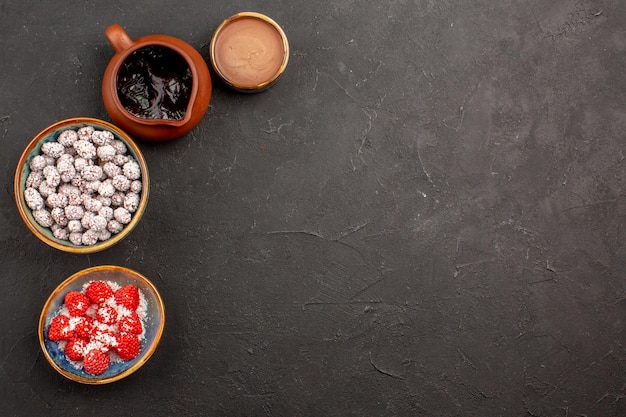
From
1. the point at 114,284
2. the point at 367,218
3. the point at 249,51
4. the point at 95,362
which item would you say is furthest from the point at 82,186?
the point at 367,218

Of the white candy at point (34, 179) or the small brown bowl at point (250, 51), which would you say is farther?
the small brown bowl at point (250, 51)

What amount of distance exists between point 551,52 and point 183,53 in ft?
3.04

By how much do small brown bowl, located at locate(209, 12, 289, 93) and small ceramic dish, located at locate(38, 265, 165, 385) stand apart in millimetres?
511

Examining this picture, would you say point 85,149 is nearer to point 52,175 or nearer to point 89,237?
point 52,175

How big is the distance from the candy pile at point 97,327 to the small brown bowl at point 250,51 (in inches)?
21.5

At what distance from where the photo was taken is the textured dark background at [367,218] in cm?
157

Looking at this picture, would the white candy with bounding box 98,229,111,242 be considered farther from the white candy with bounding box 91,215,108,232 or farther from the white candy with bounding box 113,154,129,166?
the white candy with bounding box 113,154,129,166

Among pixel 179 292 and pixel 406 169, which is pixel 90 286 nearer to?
pixel 179 292

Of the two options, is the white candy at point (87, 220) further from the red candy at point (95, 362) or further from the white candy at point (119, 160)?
the red candy at point (95, 362)

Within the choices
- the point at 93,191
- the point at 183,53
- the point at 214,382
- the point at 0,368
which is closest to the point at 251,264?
the point at 214,382

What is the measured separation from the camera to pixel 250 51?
155cm

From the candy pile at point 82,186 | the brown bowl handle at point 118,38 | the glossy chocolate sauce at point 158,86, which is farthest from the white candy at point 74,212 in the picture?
the brown bowl handle at point 118,38

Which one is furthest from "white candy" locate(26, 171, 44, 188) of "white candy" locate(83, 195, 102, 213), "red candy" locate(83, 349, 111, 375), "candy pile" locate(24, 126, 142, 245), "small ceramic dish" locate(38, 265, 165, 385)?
"red candy" locate(83, 349, 111, 375)

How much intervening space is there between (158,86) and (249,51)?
23 centimetres
